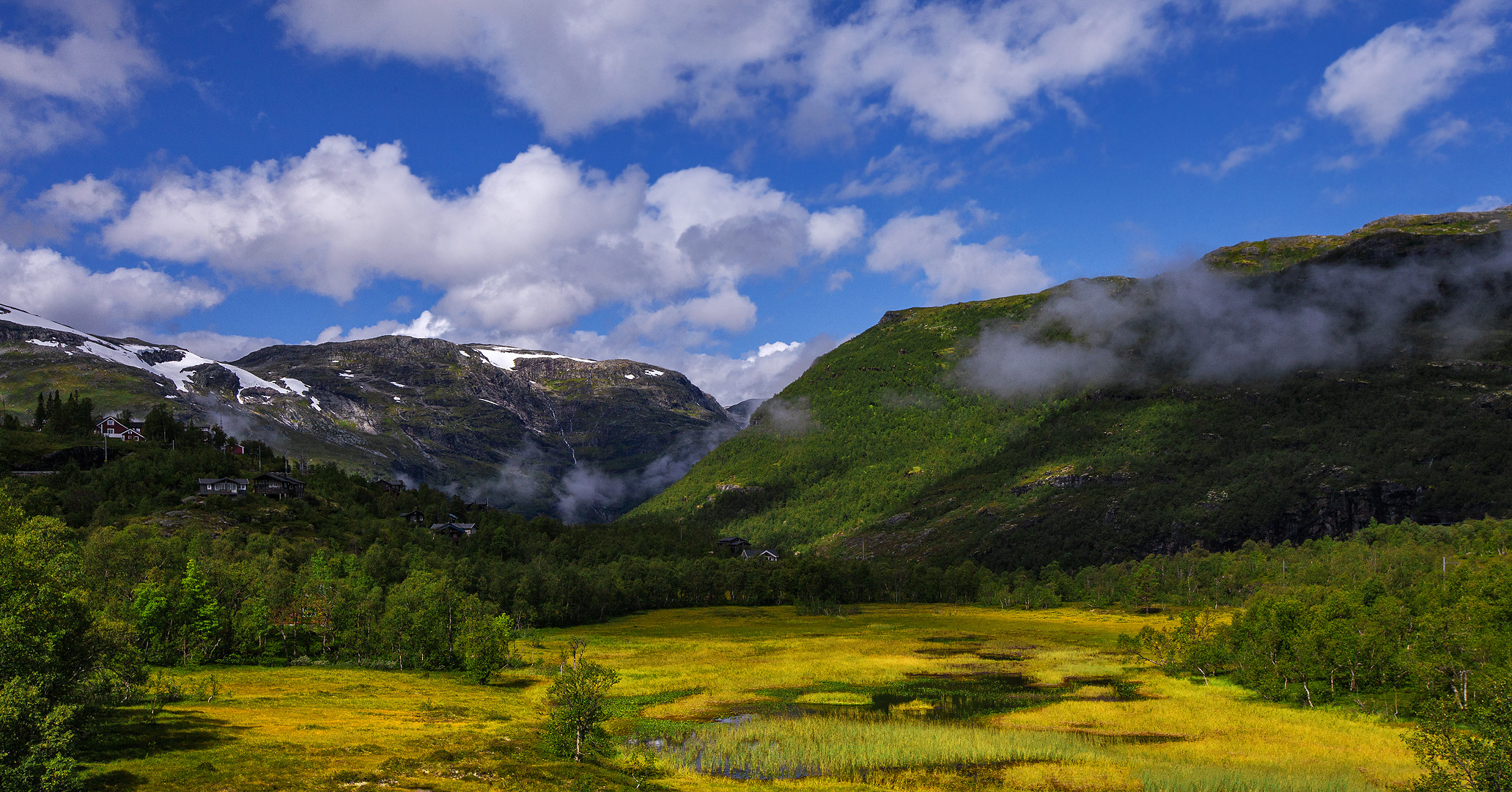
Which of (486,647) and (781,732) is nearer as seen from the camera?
(781,732)

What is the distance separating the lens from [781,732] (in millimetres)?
62438

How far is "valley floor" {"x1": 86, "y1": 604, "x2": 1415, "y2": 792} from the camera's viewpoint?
4544 centimetres

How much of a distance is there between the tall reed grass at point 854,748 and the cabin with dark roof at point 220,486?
6054 inches

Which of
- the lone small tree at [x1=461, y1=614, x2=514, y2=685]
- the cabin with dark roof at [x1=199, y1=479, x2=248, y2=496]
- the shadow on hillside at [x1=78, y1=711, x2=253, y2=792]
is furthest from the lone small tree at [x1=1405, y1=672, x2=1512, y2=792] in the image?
the cabin with dark roof at [x1=199, y1=479, x2=248, y2=496]

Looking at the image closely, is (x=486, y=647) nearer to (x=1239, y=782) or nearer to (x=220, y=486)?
(x=1239, y=782)

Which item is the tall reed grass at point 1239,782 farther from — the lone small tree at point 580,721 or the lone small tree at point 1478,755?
the lone small tree at point 580,721

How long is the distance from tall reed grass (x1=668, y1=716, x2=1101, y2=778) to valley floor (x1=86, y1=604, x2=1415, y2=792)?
228mm

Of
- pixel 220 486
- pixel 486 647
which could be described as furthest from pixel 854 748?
pixel 220 486

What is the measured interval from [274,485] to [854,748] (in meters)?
172

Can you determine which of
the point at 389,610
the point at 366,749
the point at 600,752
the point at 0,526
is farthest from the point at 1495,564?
the point at 0,526

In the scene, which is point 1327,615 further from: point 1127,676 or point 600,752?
point 600,752

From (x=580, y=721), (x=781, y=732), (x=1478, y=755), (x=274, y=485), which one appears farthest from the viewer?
(x=274, y=485)

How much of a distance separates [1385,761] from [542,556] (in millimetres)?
164208

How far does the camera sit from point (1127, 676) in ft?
300
